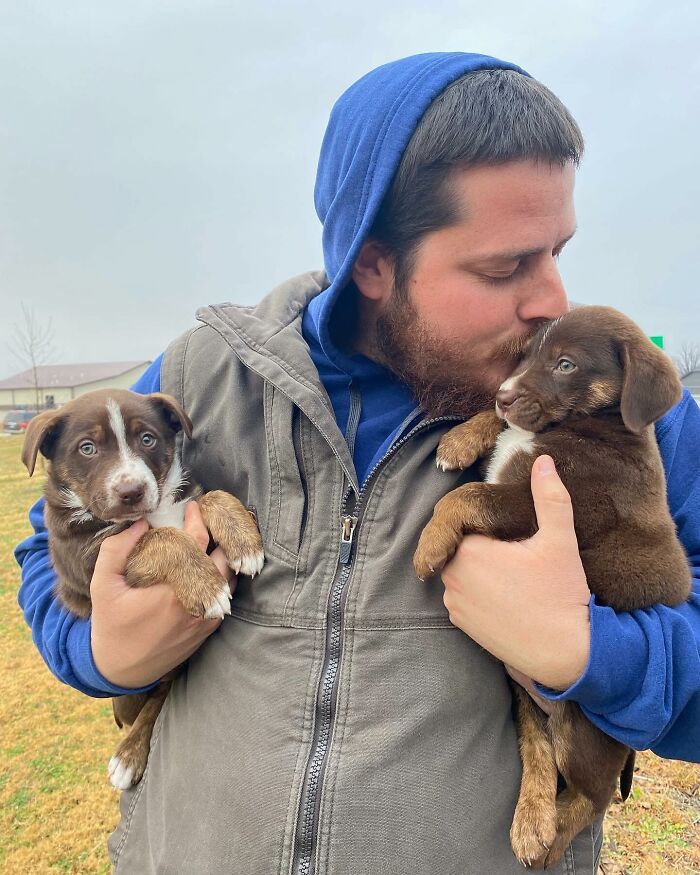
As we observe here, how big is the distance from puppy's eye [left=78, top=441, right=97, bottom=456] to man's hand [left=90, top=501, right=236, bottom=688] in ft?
2.45

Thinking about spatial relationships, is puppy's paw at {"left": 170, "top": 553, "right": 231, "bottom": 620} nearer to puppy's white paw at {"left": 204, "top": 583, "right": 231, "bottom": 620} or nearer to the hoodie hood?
puppy's white paw at {"left": 204, "top": 583, "right": 231, "bottom": 620}

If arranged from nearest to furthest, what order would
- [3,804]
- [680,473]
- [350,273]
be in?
[680,473] → [350,273] → [3,804]

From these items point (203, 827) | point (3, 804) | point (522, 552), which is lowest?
point (3, 804)

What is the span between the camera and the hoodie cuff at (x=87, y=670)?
2.29 m

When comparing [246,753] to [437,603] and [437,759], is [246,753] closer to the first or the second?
[437,759]

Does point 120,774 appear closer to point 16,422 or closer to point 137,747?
point 137,747

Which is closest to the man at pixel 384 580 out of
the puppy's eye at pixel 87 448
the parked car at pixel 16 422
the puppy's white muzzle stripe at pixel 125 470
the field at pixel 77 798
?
the puppy's white muzzle stripe at pixel 125 470

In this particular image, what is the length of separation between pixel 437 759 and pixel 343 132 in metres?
2.29

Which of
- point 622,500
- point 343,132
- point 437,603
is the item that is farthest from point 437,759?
point 343,132

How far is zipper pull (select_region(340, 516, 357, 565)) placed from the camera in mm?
2062

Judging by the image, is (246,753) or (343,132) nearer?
(246,753)

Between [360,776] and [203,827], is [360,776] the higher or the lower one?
the higher one

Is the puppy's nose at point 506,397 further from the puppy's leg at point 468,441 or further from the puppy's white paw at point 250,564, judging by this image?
the puppy's white paw at point 250,564

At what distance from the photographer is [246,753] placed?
74.6 inches
